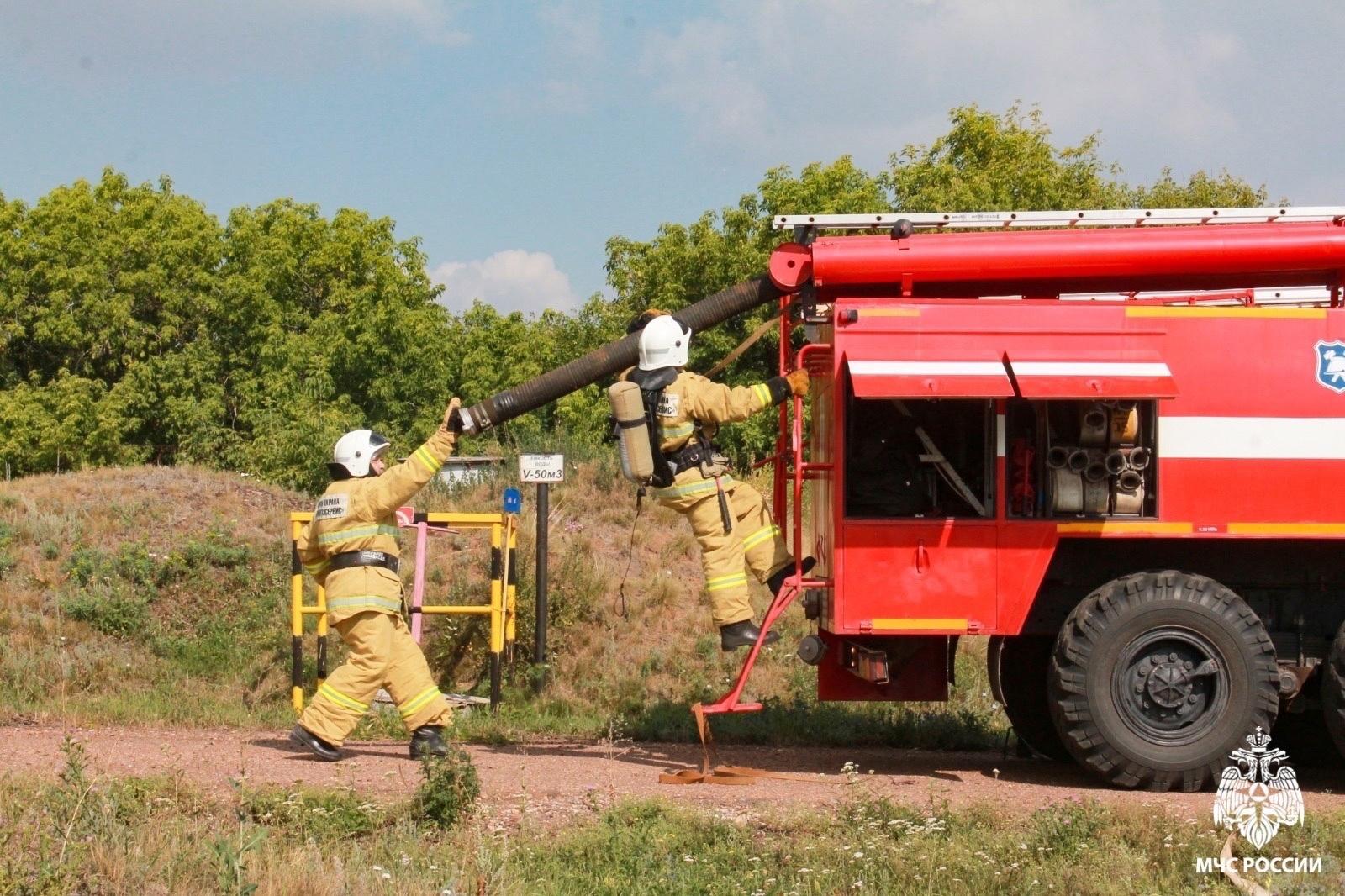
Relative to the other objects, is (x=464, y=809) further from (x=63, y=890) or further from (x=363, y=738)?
(x=363, y=738)

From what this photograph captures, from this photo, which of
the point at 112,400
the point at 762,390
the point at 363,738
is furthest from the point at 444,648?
the point at 112,400

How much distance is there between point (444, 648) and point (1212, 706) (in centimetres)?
701

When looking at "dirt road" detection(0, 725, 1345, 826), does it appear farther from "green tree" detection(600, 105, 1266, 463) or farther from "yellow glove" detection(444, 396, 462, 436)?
"green tree" detection(600, 105, 1266, 463)

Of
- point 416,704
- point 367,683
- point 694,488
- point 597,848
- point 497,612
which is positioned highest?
point 694,488

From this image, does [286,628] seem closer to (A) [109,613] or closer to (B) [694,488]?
(A) [109,613]

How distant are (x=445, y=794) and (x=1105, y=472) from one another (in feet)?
13.9

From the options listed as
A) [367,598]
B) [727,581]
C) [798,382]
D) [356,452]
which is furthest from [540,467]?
[798,382]

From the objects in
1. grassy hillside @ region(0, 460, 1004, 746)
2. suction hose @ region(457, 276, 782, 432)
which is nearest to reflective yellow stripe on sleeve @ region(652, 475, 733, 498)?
suction hose @ region(457, 276, 782, 432)

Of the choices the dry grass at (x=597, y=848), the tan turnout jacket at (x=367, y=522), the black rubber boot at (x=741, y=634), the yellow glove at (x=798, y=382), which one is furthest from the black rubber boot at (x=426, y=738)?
the yellow glove at (x=798, y=382)

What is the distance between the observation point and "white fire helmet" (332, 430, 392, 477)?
9.08 m

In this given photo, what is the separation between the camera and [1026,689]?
973cm

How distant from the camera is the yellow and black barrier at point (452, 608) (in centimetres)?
1165

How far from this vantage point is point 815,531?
9.55 m

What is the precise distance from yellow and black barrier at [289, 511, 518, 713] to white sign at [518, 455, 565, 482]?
1.29 ft
